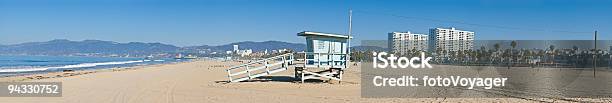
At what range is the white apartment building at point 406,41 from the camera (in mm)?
29297

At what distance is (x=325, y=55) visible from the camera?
19469 mm

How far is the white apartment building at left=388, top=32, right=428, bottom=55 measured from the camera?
96.1ft

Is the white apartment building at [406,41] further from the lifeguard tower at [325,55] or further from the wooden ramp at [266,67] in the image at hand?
the wooden ramp at [266,67]

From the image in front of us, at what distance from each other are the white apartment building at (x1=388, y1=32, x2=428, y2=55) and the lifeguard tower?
933 cm

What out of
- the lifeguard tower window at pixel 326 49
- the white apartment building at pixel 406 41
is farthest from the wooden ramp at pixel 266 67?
the white apartment building at pixel 406 41

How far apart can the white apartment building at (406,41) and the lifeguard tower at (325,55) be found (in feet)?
30.6

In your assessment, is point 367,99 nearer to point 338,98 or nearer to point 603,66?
point 338,98

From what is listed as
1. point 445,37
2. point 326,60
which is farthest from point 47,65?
point 326,60

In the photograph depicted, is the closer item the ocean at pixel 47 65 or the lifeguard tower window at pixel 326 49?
the lifeguard tower window at pixel 326 49

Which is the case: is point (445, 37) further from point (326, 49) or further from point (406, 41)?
point (326, 49)

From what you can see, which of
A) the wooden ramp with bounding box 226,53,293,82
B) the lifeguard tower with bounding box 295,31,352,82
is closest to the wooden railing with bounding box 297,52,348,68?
the lifeguard tower with bounding box 295,31,352,82

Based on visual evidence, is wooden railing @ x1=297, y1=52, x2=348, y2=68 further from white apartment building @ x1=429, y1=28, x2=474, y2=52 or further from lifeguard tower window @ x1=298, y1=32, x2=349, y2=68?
white apartment building @ x1=429, y1=28, x2=474, y2=52

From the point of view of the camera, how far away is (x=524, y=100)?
42.5 ft

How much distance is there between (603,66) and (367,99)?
38164mm
